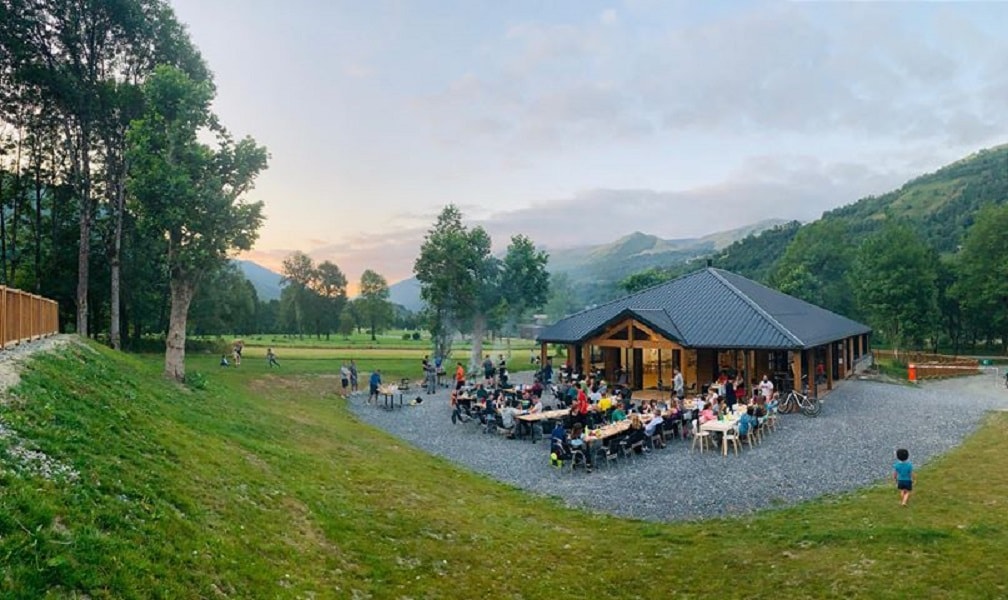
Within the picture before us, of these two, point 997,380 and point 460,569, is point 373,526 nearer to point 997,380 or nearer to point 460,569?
point 460,569

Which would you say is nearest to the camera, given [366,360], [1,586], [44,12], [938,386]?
[1,586]

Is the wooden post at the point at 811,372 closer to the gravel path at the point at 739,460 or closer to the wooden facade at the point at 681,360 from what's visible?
the wooden facade at the point at 681,360

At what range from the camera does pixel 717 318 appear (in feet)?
88.5

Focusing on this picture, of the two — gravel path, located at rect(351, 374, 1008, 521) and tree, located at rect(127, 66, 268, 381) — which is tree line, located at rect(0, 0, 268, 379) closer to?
tree, located at rect(127, 66, 268, 381)

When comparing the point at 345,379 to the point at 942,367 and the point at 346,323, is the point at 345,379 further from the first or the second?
the point at 346,323

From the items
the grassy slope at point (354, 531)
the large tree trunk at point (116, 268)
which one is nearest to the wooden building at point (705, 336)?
the grassy slope at point (354, 531)

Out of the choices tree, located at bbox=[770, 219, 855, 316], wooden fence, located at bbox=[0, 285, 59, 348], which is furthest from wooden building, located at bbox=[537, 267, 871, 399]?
tree, located at bbox=[770, 219, 855, 316]

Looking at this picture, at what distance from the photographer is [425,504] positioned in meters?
11.7

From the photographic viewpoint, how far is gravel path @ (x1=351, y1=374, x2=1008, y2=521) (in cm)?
1291

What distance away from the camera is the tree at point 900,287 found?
47625mm

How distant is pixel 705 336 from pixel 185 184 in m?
22.0

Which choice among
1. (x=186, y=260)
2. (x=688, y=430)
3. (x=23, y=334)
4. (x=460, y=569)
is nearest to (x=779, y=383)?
(x=688, y=430)

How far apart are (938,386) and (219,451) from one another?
35.9 meters

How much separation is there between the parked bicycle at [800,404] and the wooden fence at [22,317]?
24.1 m
